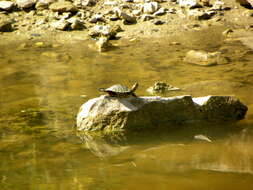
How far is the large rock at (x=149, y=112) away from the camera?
498 cm

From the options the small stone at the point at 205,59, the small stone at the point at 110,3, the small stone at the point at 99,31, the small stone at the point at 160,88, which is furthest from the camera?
the small stone at the point at 110,3

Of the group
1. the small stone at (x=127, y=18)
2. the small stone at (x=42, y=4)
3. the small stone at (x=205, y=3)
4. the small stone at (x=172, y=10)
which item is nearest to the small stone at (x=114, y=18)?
the small stone at (x=127, y=18)

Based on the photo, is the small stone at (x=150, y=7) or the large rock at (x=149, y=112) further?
the small stone at (x=150, y=7)

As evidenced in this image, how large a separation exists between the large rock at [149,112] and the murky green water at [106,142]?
0.58 ft

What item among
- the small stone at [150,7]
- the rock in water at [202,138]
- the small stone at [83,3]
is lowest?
the small stone at [150,7]

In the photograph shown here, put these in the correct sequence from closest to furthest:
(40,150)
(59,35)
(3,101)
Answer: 1. (40,150)
2. (3,101)
3. (59,35)

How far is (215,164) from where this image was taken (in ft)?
12.6

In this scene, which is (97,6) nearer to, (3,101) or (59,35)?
(59,35)

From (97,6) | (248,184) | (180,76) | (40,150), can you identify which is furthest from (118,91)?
(97,6)

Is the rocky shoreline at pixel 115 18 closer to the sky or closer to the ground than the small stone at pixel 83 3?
closer to the ground

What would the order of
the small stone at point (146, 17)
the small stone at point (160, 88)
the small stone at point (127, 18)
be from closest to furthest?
the small stone at point (160, 88), the small stone at point (127, 18), the small stone at point (146, 17)

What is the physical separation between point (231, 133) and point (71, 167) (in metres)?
Result: 1.91

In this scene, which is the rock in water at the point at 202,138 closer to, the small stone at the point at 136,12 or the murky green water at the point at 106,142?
the murky green water at the point at 106,142

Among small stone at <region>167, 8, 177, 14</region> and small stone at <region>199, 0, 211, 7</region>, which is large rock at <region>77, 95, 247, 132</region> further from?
Answer: small stone at <region>199, 0, 211, 7</region>
